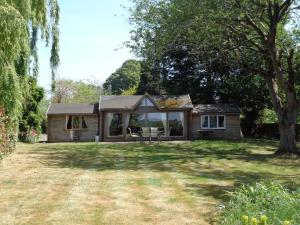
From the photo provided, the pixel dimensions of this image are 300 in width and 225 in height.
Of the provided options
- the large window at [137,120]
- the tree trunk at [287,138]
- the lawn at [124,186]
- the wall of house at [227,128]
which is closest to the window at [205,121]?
the wall of house at [227,128]

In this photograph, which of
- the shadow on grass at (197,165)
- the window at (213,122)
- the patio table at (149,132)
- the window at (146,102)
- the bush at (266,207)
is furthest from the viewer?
the window at (213,122)

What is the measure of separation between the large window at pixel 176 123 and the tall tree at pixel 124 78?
4572 cm

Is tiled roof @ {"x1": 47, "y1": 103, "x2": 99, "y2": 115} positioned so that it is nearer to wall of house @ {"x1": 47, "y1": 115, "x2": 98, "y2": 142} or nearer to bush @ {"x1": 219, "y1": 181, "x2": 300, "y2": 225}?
wall of house @ {"x1": 47, "y1": 115, "x2": 98, "y2": 142}

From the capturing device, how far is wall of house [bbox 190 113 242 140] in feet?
120

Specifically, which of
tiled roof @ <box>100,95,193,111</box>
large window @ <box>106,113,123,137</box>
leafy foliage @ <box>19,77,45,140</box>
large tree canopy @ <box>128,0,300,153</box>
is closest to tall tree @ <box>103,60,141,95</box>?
tiled roof @ <box>100,95,193,111</box>

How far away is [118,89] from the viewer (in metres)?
82.8

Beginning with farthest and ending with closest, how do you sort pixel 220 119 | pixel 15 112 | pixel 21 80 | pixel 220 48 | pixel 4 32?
pixel 220 119
pixel 220 48
pixel 21 80
pixel 15 112
pixel 4 32

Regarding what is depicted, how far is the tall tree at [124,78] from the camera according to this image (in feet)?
269

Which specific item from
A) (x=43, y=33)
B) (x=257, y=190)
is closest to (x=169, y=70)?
(x=43, y=33)

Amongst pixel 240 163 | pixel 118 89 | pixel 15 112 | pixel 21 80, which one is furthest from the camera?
pixel 118 89

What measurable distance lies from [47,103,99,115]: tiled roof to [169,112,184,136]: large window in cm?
609

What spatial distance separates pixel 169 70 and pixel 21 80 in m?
26.8

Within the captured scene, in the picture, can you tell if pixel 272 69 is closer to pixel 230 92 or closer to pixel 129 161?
pixel 129 161

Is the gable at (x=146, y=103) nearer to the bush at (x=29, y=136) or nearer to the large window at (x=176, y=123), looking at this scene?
the large window at (x=176, y=123)
